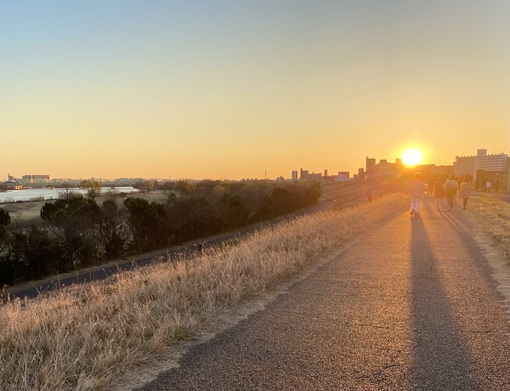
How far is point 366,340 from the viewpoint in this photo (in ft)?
14.9

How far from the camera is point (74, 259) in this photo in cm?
2623

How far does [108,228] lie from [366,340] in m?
27.1

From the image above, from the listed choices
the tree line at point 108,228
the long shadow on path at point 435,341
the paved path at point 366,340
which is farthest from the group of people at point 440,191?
the tree line at point 108,228

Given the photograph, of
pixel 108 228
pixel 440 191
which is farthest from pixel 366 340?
pixel 108 228

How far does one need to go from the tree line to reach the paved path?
2098 cm

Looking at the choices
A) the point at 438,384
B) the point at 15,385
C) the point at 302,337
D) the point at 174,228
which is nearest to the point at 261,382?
the point at 302,337

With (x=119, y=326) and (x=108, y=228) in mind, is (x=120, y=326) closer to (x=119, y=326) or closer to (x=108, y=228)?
(x=119, y=326)

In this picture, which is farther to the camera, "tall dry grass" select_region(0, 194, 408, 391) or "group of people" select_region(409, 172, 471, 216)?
"group of people" select_region(409, 172, 471, 216)

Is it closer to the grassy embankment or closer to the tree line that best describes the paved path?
the grassy embankment

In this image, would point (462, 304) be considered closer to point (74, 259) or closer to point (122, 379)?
point (122, 379)

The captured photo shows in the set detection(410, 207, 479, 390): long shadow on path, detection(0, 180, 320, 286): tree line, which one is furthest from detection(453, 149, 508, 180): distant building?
detection(410, 207, 479, 390): long shadow on path

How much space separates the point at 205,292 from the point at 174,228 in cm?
2971

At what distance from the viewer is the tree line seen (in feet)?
76.8

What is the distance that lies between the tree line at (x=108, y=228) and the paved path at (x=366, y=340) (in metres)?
21.0
